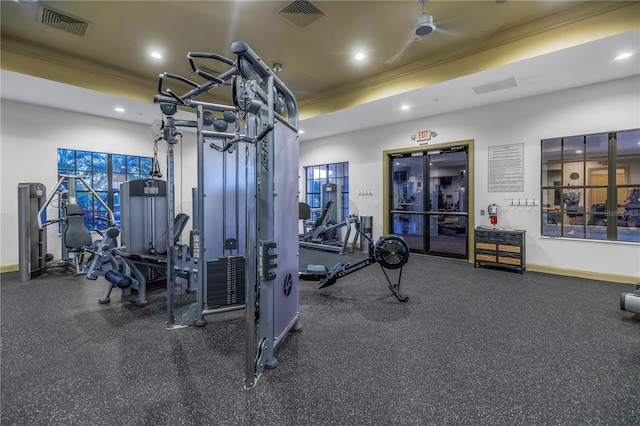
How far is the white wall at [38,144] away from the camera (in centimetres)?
493

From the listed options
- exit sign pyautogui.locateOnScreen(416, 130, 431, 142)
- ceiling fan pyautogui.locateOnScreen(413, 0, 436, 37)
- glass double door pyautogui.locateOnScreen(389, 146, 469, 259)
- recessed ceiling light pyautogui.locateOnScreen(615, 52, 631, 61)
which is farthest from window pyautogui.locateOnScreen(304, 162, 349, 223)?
recessed ceiling light pyautogui.locateOnScreen(615, 52, 631, 61)

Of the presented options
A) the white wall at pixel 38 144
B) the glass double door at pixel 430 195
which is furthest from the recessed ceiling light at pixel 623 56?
the white wall at pixel 38 144

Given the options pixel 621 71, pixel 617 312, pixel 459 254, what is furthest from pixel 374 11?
pixel 459 254

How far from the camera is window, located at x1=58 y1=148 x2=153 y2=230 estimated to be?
18.7 feet

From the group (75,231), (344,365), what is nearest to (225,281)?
(344,365)

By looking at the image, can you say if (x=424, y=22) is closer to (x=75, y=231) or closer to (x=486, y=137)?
(x=486, y=137)

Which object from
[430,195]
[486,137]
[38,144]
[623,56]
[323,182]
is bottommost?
[430,195]

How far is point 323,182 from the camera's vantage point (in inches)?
334

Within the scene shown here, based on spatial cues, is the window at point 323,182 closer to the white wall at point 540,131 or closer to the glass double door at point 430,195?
the glass double door at point 430,195

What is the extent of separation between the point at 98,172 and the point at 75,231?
2215 millimetres

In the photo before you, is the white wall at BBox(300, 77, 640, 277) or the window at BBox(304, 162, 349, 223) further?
the window at BBox(304, 162, 349, 223)

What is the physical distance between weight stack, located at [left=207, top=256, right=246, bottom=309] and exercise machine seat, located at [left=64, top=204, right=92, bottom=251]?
10.3ft

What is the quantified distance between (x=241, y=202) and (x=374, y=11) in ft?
9.10

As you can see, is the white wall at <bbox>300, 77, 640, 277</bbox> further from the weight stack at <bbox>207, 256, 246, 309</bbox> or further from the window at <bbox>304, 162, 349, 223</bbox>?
the weight stack at <bbox>207, 256, 246, 309</bbox>
